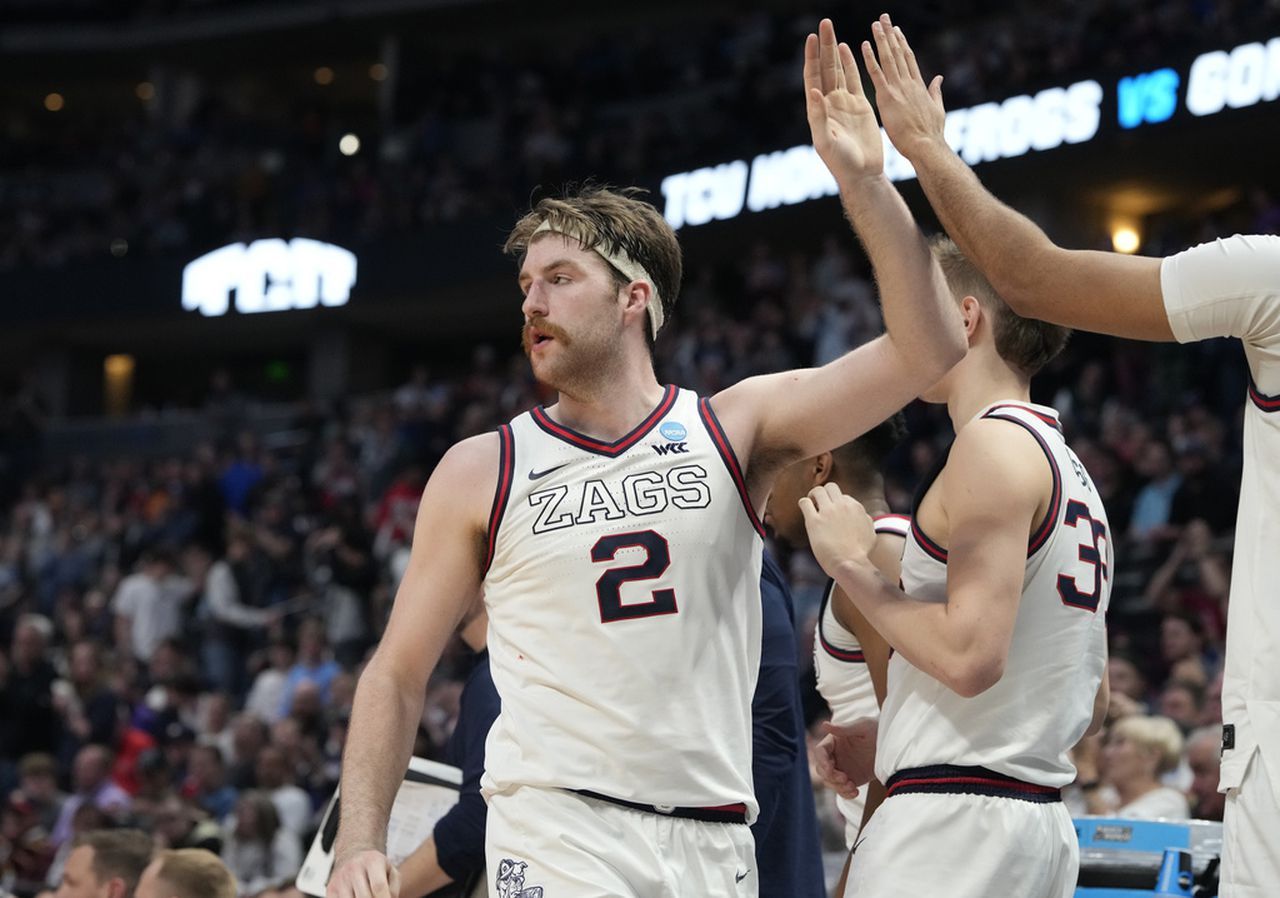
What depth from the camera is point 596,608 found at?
3277 millimetres

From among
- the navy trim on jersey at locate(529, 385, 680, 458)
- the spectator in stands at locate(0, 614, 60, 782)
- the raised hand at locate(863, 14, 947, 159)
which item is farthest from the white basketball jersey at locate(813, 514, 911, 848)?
the spectator in stands at locate(0, 614, 60, 782)

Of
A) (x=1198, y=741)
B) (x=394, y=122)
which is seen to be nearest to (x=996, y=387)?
(x=1198, y=741)

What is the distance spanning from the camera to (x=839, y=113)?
3330mm

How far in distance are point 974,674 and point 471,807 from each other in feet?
5.52

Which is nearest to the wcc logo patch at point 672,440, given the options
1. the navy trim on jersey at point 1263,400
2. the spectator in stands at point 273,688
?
the navy trim on jersey at point 1263,400

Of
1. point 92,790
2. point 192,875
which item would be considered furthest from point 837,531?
point 92,790

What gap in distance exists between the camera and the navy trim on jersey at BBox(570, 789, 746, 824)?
10.5 ft

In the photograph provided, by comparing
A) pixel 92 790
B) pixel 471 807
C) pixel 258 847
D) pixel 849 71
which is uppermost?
pixel 849 71

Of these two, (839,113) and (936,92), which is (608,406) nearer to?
(839,113)

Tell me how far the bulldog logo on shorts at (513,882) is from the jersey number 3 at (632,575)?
0.51m

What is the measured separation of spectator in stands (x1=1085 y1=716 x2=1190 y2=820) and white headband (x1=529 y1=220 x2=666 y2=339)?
3.54 m

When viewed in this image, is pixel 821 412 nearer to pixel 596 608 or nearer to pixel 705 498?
pixel 705 498

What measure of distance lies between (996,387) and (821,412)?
436 millimetres

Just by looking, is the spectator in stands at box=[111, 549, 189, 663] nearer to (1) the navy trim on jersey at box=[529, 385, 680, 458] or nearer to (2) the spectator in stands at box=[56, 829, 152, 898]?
(2) the spectator in stands at box=[56, 829, 152, 898]
